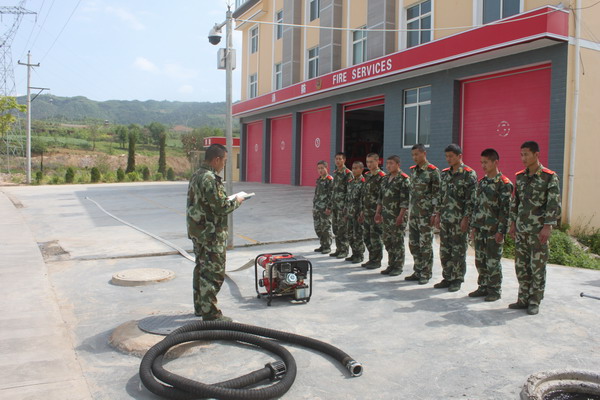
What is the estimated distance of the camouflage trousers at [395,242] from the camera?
6992mm

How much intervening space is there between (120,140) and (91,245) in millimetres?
89873

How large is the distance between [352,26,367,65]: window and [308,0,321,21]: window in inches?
141

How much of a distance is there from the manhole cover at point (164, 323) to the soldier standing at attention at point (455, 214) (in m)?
3.35

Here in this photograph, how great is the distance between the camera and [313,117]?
23.3m

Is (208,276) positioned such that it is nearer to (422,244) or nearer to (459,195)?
(422,244)

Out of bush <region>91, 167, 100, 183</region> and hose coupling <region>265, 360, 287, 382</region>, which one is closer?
hose coupling <region>265, 360, 287, 382</region>

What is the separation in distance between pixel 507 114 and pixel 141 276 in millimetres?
11016

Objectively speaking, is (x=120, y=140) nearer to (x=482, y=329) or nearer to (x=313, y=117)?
(x=313, y=117)

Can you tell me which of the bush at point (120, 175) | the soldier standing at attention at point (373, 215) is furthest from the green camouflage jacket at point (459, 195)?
the bush at point (120, 175)

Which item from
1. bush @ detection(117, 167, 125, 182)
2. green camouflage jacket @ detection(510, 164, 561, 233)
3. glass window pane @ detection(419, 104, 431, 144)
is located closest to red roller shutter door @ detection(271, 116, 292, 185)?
glass window pane @ detection(419, 104, 431, 144)

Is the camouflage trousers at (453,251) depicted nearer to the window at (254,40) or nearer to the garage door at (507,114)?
the garage door at (507,114)

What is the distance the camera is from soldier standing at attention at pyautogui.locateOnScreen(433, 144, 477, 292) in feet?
19.9

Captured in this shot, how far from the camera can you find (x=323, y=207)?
8539 mm

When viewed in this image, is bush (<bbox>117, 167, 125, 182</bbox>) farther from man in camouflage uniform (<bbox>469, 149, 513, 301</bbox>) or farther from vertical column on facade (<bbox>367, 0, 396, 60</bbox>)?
man in camouflage uniform (<bbox>469, 149, 513, 301</bbox>)
